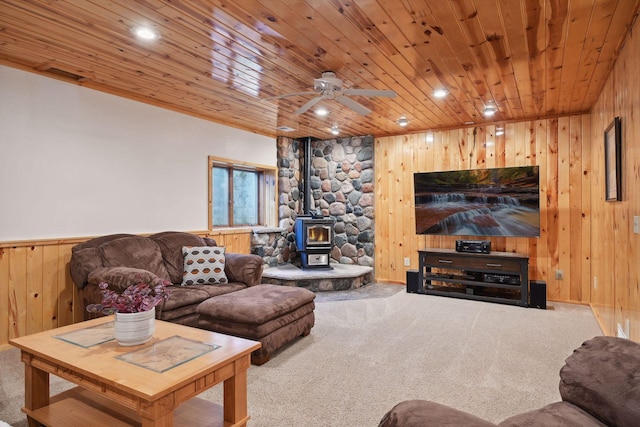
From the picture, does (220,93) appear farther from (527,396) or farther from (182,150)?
(527,396)

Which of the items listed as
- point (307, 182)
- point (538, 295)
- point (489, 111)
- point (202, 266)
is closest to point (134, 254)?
point (202, 266)

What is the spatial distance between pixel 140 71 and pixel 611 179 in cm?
425

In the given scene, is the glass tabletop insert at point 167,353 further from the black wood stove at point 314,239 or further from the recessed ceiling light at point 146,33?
the black wood stove at point 314,239

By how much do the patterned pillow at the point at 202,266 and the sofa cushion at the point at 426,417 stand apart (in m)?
3.04

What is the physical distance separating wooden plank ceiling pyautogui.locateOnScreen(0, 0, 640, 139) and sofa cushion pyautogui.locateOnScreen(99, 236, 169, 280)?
1572 mm

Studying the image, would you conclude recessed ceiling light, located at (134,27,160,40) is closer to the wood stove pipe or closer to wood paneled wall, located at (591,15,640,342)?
wood paneled wall, located at (591,15,640,342)

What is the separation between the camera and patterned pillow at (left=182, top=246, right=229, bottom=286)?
3.90 meters

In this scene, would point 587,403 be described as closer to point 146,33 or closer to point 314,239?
point 146,33

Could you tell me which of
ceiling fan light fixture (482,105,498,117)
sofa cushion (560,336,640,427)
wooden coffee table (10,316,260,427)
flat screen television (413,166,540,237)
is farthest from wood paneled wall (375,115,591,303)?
wooden coffee table (10,316,260,427)

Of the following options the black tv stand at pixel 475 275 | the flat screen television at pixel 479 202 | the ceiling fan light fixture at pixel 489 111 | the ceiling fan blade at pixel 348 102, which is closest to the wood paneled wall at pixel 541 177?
the flat screen television at pixel 479 202

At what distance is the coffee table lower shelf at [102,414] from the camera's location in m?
1.85

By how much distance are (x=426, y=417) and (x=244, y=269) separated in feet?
10.1

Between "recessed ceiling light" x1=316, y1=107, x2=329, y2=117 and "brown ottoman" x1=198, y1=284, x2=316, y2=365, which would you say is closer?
"brown ottoman" x1=198, y1=284, x2=316, y2=365

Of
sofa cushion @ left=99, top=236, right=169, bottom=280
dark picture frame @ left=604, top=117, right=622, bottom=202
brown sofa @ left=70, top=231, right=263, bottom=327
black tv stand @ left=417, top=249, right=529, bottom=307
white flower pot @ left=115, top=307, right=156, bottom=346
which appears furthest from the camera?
black tv stand @ left=417, top=249, right=529, bottom=307
